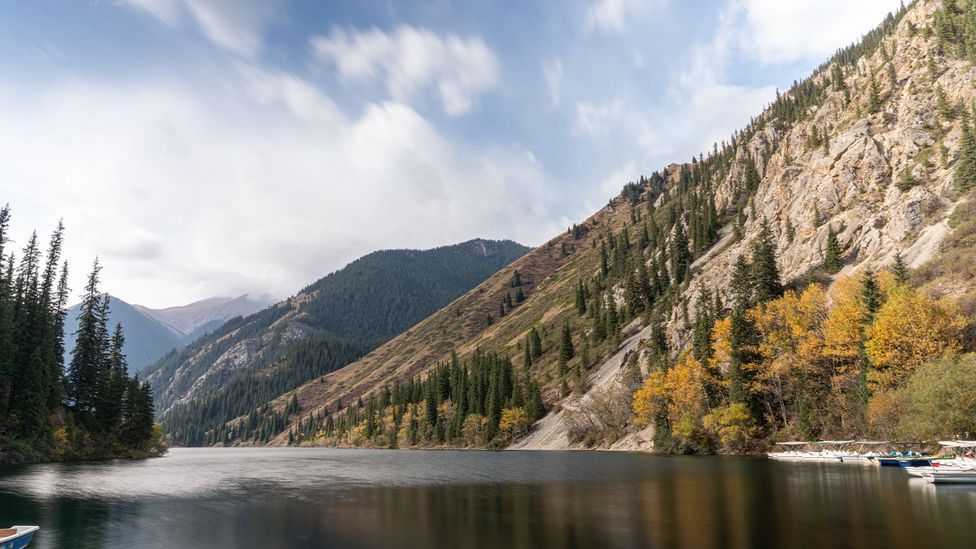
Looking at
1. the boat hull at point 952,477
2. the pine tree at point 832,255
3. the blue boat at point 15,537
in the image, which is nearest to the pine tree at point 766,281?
the pine tree at point 832,255

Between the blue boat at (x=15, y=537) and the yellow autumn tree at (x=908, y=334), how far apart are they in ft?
260

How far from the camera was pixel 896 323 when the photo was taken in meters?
64.4

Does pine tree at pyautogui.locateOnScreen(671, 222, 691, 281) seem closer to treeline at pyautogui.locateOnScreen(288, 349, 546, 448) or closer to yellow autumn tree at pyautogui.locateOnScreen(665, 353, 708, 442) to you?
treeline at pyautogui.locateOnScreen(288, 349, 546, 448)

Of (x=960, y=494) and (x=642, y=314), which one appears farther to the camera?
(x=642, y=314)

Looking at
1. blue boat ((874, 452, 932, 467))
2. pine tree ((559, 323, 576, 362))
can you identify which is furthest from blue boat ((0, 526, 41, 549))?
pine tree ((559, 323, 576, 362))

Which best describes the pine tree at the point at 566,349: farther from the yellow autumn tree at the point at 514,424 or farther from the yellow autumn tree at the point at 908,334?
the yellow autumn tree at the point at 908,334

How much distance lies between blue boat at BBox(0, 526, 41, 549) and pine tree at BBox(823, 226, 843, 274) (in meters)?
125

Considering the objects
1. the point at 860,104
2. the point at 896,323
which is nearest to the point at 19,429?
the point at 896,323

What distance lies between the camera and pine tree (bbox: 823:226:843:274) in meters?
110

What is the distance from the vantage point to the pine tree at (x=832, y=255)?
110250 millimetres

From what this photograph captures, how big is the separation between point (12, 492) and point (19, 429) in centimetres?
4580

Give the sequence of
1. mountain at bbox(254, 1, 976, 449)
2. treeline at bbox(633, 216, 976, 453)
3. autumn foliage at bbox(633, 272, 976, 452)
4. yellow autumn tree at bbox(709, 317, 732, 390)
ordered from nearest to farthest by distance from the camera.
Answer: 1. treeline at bbox(633, 216, 976, 453)
2. autumn foliage at bbox(633, 272, 976, 452)
3. yellow autumn tree at bbox(709, 317, 732, 390)
4. mountain at bbox(254, 1, 976, 449)

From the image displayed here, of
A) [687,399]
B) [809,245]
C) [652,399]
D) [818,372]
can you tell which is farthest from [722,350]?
[809,245]

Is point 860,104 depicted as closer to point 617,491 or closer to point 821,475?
point 821,475
